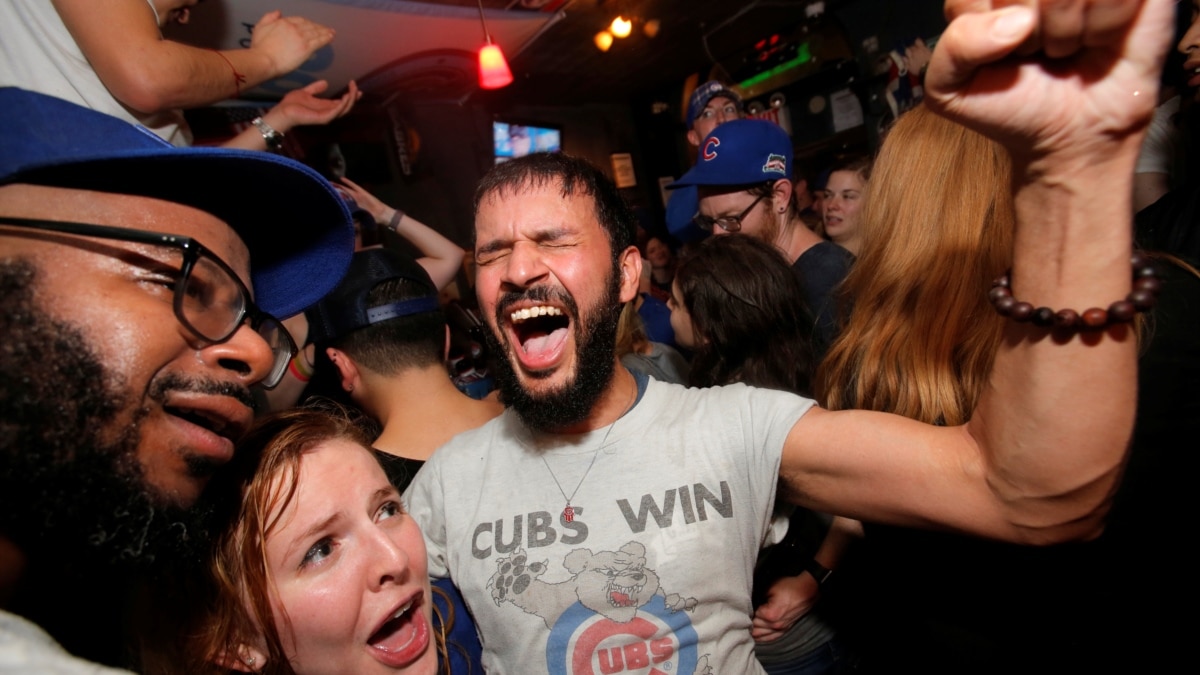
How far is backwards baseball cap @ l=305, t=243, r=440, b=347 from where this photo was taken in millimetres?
2387

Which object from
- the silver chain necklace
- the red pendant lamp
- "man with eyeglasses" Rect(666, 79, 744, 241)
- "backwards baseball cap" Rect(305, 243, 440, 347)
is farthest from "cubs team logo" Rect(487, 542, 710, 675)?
the red pendant lamp

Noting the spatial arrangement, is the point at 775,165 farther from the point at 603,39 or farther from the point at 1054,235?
the point at 603,39

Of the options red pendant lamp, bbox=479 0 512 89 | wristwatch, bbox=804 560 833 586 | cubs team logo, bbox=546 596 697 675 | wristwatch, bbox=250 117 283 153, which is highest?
red pendant lamp, bbox=479 0 512 89

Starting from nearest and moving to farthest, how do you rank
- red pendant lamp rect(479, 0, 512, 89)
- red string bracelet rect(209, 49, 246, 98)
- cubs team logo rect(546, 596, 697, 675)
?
1. cubs team logo rect(546, 596, 697, 675)
2. red string bracelet rect(209, 49, 246, 98)
3. red pendant lamp rect(479, 0, 512, 89)

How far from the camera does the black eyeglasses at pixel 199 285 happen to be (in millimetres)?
788

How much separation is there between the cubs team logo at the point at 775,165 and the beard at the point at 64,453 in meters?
2.97

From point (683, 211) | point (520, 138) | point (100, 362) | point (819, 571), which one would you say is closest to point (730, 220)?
point (683, 211)

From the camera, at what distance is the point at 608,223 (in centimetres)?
181

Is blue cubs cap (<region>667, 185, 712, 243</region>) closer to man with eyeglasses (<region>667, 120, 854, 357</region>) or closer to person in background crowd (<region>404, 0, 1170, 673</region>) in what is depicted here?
man with eyeglasses (<region>667, 120, 854, 357</region>)

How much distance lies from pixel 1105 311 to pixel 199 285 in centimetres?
138

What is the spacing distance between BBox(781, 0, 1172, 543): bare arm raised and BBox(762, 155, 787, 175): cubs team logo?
2.28m

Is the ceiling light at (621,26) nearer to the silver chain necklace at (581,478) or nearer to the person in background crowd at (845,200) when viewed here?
the person in background crowd at (845,200)

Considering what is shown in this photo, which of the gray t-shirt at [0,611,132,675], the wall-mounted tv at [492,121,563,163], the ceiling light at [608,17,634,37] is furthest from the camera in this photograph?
the wall-mounted tv at [492,121,563,163]

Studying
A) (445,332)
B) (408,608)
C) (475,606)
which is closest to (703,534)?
(475,606)
